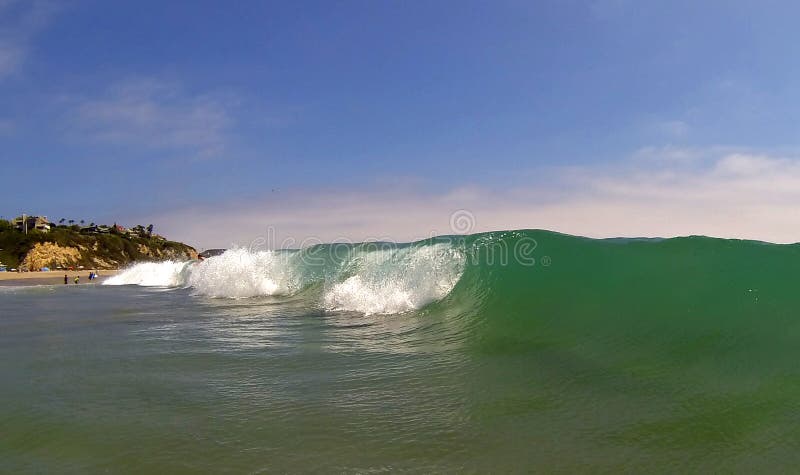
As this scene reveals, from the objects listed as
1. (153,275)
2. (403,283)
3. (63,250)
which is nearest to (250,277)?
(403,283)

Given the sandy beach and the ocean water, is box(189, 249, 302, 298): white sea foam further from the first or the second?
the sandy beach

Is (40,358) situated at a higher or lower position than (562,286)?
lower

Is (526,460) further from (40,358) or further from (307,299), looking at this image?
(307,299)

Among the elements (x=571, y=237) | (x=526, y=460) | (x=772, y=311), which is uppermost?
(x=571, y=237)

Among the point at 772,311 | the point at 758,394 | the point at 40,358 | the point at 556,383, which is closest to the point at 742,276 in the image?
the point at 772,311

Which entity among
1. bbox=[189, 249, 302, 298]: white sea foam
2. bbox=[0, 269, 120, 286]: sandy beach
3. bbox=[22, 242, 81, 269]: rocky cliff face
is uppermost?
bbox=[22, 242, 81, 269]: rocky cliff face

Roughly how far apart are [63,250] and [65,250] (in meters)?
0.33

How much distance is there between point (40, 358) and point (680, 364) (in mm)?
8098

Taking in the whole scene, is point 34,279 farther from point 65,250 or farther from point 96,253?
point 96,253

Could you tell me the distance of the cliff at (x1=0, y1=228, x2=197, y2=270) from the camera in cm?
7225

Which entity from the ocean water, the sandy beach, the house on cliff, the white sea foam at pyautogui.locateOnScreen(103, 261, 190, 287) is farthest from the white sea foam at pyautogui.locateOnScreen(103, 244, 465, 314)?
the house on cliff

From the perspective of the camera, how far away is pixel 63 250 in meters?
75.9

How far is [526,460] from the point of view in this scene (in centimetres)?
356

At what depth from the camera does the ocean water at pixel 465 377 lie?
368 cm
